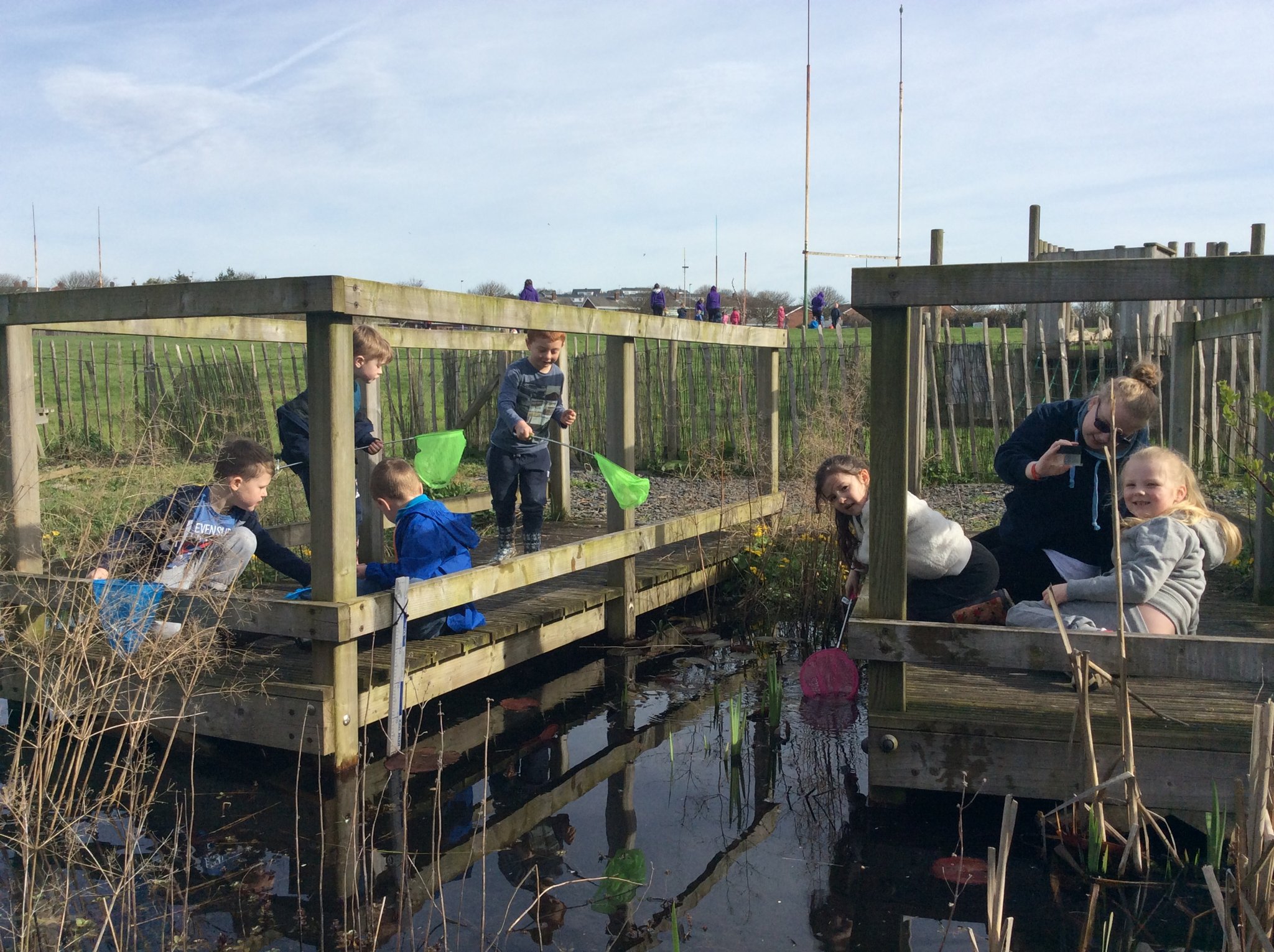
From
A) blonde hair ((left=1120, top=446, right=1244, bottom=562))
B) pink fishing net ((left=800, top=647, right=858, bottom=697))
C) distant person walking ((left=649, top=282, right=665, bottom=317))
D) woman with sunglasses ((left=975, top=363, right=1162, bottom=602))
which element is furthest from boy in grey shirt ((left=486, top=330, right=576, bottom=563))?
distant person walking ((left=649, top=282, right=665, bottom=317))

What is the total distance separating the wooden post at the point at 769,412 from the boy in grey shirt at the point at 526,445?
1796 millimetres

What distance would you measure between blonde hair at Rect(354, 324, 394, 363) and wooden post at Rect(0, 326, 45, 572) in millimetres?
1539

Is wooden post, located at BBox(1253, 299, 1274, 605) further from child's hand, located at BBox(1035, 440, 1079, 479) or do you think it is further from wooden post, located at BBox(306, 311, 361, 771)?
wooden post, located at BBox(306, 311, 361, 771)

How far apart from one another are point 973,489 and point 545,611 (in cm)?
614

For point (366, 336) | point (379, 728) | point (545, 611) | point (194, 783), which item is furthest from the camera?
point (366, 336)

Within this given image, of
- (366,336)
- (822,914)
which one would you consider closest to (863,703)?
(822,914)

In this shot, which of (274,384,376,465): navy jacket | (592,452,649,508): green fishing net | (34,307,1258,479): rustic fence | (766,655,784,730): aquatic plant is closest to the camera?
(766,655,784,730): aquatic plant

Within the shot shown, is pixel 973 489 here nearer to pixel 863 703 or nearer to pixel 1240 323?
pixel 1240 323

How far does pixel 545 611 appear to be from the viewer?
538 cm

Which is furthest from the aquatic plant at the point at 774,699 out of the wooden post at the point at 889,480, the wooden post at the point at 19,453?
the wooden post at the point at 19,453

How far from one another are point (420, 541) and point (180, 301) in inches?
53.4

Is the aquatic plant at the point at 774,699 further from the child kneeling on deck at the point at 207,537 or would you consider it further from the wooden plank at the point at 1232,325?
the wooden plank at the point at 1232,325

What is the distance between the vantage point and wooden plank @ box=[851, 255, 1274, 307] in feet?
10.4

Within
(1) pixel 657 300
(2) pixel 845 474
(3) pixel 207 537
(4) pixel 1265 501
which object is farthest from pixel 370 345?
(1) pixel 657 300
